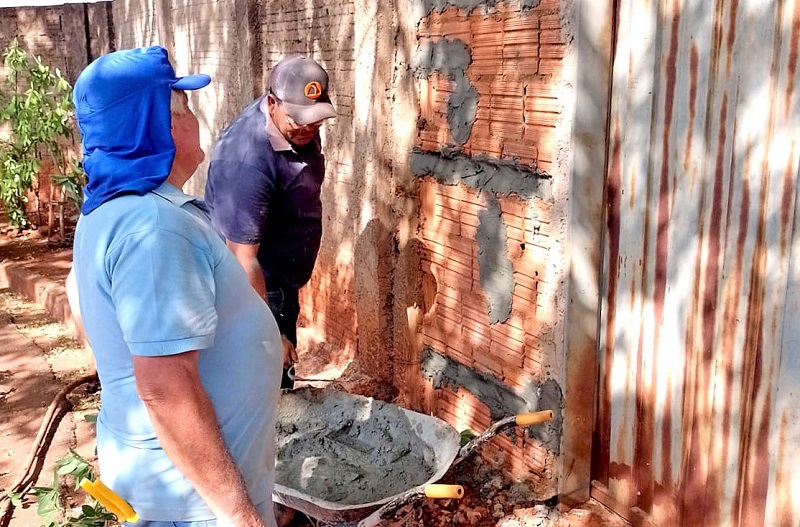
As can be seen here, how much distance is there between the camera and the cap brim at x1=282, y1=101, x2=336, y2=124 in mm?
3006

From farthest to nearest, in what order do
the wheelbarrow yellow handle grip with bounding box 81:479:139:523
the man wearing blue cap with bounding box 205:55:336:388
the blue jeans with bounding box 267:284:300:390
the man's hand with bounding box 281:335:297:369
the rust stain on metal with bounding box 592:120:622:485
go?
the blue jeans with bounding box 267:284:300:390, the man's hand with bounding box 281:335:297:369, the man wearing blue cap with bounding box 205:55:336:388, the rust stain on metal with bounding box 592:120:622:485, the wheelbarrow yellow handle grip with bounding box 81:479:139:523

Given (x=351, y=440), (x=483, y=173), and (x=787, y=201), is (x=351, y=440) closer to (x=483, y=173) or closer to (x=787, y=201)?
(x=483, y=173)

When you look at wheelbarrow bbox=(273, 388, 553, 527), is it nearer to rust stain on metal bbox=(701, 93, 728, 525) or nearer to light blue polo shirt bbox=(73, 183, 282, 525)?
rust stain on metal bbox=(701, 93, 728, 525)

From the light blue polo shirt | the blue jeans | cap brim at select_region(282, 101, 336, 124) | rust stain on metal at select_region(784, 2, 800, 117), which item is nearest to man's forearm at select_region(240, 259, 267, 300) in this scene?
the blue jeans

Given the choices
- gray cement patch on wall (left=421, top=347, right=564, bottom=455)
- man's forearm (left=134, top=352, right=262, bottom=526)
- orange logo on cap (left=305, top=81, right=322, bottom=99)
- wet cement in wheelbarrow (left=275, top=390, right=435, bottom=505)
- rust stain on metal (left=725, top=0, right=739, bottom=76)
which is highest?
rust stain on metal (left=725, top=0, right=739, bottom=76)

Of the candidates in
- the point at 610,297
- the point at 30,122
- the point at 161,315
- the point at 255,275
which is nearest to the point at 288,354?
the point at 255,275

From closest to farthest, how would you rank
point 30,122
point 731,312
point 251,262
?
1. point 731,312
2. point 251,262
3. point 30,122

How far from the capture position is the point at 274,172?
307cm

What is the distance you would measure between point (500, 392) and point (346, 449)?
0.67 m

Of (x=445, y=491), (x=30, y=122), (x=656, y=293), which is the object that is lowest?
(x=445, y=491)

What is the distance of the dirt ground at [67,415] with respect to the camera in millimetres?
2857

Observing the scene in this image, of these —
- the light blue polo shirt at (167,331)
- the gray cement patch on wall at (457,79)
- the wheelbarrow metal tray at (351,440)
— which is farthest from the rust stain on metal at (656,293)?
the light blue polo shirt at (167,331)

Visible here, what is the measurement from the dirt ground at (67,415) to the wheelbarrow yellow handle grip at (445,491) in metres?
0.92

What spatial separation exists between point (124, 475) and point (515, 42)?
1924mm
